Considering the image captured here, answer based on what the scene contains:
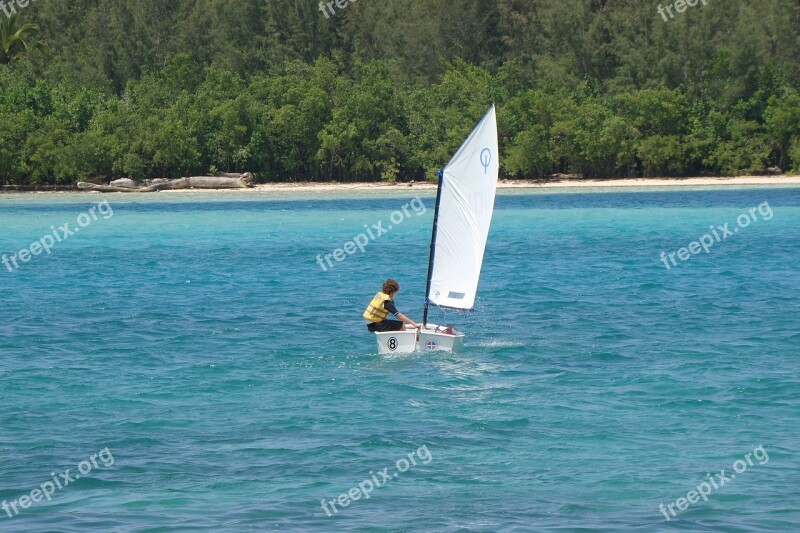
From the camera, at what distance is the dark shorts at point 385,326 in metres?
18.9

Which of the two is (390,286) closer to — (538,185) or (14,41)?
(538,185)

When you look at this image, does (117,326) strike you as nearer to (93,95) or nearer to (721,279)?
(721,279)

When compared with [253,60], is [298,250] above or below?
below

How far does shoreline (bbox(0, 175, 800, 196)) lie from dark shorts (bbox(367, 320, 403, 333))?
5182cm

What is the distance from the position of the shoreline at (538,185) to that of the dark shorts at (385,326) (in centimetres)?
5182

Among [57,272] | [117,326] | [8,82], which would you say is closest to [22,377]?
[117,326]

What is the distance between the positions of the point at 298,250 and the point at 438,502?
2859cm

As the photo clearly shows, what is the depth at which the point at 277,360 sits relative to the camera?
19328 millimetres

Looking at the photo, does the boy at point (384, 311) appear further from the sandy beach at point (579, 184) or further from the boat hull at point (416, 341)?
the sandy beach at point (579, 184)

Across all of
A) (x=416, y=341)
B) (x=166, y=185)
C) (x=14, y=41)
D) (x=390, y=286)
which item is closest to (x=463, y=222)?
(x=390, y=286)

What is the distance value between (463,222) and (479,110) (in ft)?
194

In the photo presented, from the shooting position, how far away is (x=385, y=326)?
62.2ft

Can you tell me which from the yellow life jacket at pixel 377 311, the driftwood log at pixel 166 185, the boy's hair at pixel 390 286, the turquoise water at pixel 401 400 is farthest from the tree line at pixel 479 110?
the boy's hair at pixel 390 286

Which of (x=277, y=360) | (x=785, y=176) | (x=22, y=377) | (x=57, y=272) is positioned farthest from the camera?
(x=785, y=176)
